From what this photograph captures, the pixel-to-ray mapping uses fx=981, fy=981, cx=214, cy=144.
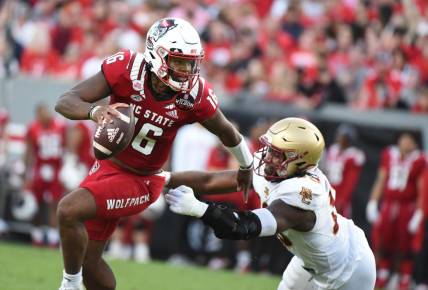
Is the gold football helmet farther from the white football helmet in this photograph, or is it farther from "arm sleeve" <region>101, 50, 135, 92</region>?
"arm sleeve" <region>101, 50, 135, 92</region>

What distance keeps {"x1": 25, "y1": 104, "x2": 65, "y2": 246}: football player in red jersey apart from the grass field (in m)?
0.69

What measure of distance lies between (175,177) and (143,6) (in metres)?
8.46

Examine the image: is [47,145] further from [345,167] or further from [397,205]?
[397,205]

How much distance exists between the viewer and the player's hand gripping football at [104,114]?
577 centimetres

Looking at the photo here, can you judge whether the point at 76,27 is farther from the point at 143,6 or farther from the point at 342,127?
the point at 342,127

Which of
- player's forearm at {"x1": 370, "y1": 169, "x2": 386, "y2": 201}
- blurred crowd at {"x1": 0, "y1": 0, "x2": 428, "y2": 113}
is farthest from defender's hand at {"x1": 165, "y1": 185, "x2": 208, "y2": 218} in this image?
blurred crowd at {"x1": 0, "y1": 0, "x2": 428, "y2": 113}

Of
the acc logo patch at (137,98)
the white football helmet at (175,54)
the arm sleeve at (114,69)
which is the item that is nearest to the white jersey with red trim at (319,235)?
the white football helmet at (175,54)

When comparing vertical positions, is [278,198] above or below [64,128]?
above

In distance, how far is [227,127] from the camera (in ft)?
21.7

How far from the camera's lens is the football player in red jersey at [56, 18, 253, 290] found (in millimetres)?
6066

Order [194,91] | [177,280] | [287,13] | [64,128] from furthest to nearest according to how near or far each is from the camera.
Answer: [287,13], [64,128], [177,280], [194,91]

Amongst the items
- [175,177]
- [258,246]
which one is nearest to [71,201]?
[175,177]

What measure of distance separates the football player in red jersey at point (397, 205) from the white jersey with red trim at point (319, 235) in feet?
16.9

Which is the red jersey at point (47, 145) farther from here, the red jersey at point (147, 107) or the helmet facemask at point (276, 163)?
the helmet facemask at point (276, 163)
